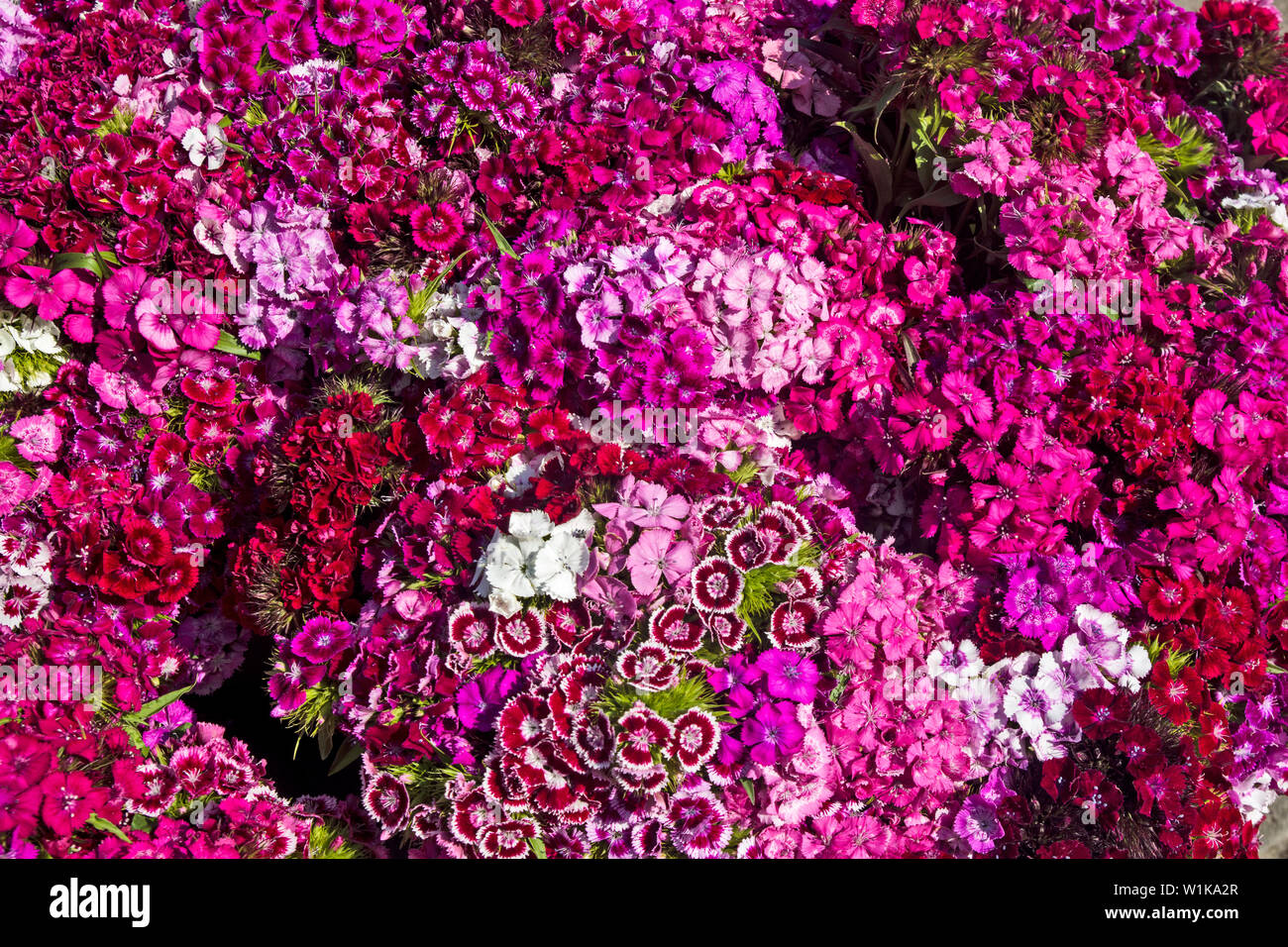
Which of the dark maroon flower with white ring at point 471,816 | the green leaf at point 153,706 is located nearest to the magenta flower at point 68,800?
the green leaf at point 153,706

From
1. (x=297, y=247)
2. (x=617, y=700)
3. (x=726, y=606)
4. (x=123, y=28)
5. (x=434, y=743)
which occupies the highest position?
(x=123, y=28)

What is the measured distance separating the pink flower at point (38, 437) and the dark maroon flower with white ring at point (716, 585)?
6.47 feet

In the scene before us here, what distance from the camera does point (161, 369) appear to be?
267 cm

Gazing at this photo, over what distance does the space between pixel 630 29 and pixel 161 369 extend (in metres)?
1.88

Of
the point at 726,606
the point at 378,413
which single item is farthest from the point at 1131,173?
the point at 378,413

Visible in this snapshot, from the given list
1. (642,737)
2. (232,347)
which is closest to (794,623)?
(642,737)

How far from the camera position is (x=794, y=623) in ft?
7.31

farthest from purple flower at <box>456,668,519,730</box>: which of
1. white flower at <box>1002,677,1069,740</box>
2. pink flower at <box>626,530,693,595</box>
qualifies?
white flower at <box>1002,677,1069,740</box>

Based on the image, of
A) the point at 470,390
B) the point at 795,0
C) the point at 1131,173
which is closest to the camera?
the point at 470,390

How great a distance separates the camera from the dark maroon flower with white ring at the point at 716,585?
2178mm

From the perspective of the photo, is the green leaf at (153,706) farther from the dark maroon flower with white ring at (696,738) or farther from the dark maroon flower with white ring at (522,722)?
the dark maroon flower with white ring at (696,738)

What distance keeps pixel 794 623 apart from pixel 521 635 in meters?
0.68

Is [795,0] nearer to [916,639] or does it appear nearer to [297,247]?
[297,247]

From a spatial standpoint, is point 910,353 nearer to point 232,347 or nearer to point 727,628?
point 727,628
